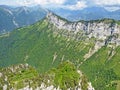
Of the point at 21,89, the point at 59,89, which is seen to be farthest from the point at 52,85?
the point at 21,89

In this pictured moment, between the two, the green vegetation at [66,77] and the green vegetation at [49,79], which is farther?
the green vegetation at [66,77]

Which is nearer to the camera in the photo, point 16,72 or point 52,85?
point 52,85

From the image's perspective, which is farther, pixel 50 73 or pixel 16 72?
pixel 16 72

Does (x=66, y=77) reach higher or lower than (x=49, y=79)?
higher

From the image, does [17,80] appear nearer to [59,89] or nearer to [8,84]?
[8,84]

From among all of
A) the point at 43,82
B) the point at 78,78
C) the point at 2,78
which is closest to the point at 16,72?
the point at 2,78

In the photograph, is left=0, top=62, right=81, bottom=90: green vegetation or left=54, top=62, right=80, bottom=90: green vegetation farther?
left=54, top=62, right=80, bottom=90: green vegetation

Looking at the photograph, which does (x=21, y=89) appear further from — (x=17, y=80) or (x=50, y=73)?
(x=50, y=73)

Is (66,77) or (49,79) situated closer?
(49,79)
